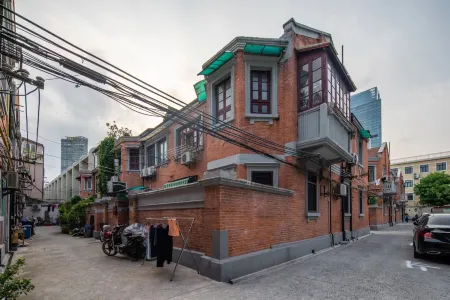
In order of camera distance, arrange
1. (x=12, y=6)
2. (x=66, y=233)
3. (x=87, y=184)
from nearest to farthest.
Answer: (x=12, y=6) → (x=66, y=233) → (x=87, y=184)

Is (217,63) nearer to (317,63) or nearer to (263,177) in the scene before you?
(317,63)

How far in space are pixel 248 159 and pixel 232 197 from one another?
3273 millimetres

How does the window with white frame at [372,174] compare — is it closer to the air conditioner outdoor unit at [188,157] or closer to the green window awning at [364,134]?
the green window awning at [364,134]

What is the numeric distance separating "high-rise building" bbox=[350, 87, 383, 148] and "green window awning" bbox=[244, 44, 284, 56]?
71.6 meters

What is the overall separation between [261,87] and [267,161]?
303 centimetres

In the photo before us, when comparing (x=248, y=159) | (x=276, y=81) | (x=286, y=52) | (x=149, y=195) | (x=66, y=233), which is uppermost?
(x=286, y=52)

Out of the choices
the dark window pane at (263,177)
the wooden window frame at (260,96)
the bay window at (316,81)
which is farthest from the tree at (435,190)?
the wooden window frame at (260,96)

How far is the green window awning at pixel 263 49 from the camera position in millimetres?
10091

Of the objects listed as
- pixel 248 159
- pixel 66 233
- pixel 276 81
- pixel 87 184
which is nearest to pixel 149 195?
pixel 248 159

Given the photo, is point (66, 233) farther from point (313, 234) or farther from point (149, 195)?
point (313, 234)

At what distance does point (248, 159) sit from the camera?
10148 mm

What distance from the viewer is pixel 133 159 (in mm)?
21016

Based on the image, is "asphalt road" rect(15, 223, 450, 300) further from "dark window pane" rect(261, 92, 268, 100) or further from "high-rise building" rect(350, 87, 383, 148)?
"high-rise building" rect(350, 87, 383, 148)

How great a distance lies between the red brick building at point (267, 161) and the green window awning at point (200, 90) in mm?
1090
